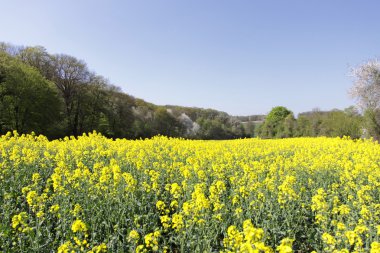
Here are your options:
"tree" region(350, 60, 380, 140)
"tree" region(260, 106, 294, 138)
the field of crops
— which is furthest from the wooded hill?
"tree" region(350, 60, 380, 140)

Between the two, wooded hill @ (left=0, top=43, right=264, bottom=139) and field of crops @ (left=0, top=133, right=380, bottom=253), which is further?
wooded hill @ (left=0, top=43, right=264, bottom=139)

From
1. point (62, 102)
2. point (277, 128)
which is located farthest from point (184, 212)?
point (277, 128)

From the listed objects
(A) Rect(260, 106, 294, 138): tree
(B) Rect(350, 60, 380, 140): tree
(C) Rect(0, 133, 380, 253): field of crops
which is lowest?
(C) Rect(0, 133, 380, 253): field of crops

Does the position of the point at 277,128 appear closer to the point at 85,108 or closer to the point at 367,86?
the point at 367,86

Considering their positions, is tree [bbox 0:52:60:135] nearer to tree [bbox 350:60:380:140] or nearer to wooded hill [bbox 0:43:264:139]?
wooded hill [bbox 0:43:264:139]

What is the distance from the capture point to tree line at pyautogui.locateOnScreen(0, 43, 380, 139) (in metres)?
28.4

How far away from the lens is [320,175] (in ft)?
25.3

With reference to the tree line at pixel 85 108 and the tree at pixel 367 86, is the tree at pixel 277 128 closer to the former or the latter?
the tree line at pixel 85 108

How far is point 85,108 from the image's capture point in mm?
41062

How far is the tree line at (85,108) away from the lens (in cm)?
2844

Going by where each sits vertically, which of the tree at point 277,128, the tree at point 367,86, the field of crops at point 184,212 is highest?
the tree at point 367,86

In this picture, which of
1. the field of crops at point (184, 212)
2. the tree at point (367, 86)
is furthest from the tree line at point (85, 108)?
the field of crops at point (184, 212)

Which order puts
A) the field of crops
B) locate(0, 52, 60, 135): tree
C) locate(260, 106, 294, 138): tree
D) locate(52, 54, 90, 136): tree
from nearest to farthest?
the field of crops → locate(0, 52, 60, 135): tree → locate(52, 54, 90, 136): tree → locate(260, 106, 294, 138): tree

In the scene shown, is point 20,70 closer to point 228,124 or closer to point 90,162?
point 90,162
